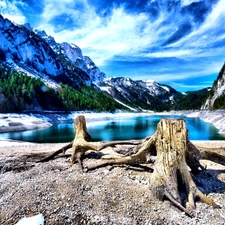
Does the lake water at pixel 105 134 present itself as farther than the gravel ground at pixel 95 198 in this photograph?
Yes

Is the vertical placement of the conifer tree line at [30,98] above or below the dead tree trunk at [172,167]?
above

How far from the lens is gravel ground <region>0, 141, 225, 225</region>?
313 inches

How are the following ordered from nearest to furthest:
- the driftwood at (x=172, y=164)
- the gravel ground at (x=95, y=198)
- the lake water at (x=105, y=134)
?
the gravel ground at (x=95, y=198) → the driftwood at (x=172, y=164) → the lake water at (x=105, y=134)

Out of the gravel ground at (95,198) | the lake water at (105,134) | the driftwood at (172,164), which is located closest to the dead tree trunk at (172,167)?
the driftwood at (172,164)

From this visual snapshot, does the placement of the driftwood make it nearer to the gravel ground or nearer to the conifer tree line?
the gravel ground

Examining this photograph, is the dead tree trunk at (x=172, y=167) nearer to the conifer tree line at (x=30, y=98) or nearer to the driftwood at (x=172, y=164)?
the driftwood at (x=172, y=164)

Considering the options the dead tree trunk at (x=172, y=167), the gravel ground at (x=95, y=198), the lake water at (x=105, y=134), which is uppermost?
the dead tree trunk at (x=172, y=167)

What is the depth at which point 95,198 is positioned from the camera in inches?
358

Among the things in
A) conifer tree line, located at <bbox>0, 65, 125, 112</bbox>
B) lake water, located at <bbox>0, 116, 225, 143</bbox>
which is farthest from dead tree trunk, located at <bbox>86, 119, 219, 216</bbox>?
conifer tree line, located at <bbox>0, 65, 125, 112</bbox>

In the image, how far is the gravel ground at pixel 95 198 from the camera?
7.96 metres

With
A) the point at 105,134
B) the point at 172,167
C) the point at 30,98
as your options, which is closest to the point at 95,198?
the point at 172,167

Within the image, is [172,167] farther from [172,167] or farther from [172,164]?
[172,164]

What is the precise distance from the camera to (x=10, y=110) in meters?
85.5

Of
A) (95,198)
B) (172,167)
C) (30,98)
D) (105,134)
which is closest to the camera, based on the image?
(172,167)
